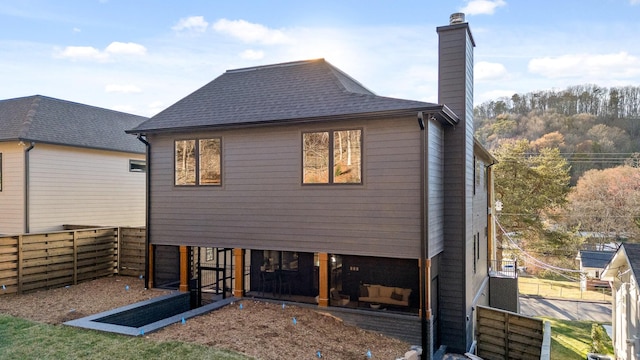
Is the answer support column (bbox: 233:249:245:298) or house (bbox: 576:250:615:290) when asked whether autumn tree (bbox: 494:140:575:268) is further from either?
support column (bbox: 233:249:245:298)

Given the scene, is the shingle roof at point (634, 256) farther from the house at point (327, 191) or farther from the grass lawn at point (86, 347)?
the grass lawn at point (86, 347)

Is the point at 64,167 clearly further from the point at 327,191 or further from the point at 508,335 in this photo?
the point at 508,335

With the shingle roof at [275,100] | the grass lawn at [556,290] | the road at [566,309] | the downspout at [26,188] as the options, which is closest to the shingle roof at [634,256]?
A: the shingle roof at [275,100]

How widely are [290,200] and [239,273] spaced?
2.21m

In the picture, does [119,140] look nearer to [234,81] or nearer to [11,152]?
[11,152]

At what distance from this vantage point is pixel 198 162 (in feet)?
33.4

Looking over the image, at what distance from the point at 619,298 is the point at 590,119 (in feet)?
103

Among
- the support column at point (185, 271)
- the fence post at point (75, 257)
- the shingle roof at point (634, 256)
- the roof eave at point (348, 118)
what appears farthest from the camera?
the fence post at point (75, 257)

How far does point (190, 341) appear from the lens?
6.63 metres

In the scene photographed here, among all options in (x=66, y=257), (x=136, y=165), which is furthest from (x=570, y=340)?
(x=136, y=165)

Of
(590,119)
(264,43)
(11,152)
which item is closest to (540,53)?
(590,119)

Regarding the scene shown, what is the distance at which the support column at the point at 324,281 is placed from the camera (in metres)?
8.79

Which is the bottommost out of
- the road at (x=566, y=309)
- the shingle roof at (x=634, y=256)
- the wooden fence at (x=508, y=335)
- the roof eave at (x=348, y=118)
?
the road at (x=566, y=309)

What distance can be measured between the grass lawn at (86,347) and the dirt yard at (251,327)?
333 mm
